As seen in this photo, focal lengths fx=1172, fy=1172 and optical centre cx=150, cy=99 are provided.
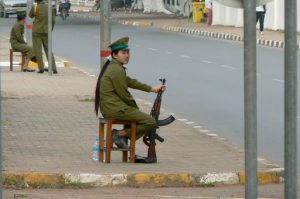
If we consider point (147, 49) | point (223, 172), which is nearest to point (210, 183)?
point (223, 172)

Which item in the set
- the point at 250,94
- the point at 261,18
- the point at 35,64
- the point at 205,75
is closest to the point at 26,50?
the point at 35,64

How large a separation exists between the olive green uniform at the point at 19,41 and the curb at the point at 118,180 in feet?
48.7

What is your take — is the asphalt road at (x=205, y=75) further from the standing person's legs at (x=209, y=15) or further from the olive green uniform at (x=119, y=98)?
the standing person's legs at (x=209, y=15)

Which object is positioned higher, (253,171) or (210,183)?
(253,171)

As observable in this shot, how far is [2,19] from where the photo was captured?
2640 inches

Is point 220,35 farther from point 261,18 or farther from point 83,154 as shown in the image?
point 83,154

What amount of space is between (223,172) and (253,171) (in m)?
4.54

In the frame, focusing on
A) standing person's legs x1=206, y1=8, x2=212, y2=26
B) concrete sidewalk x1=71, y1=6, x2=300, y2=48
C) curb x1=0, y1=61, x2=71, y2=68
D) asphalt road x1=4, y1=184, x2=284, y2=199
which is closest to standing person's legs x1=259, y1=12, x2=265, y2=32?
concrete sidewalk x1=71, y1=6, x2=300, y2=48

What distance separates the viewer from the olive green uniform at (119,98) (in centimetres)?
1165

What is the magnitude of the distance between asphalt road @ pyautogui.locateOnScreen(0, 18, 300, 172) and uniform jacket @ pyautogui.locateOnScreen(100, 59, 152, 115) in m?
1.91

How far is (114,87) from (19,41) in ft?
47.8

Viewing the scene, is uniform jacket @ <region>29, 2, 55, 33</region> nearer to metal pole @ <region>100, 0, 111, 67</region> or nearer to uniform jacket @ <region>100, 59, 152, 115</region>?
metal pole @ <region>100, 0, 111, 67</region>

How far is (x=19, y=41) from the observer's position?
26.0 meters

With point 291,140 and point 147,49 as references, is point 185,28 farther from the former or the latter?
point 291,140
